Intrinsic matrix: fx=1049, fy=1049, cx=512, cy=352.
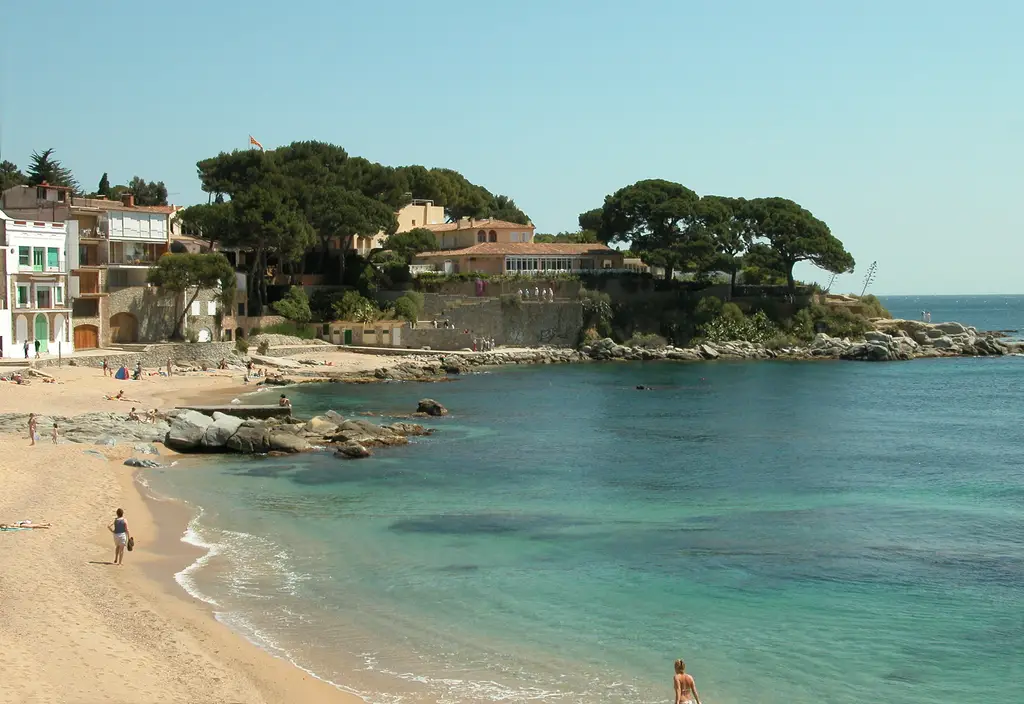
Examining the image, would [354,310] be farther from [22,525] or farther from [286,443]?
[22,525]

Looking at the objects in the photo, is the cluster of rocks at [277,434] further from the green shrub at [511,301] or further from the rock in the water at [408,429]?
the green shrub at [511,301]

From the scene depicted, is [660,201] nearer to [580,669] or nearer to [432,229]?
[432,229]

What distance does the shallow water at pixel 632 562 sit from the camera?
16156mm

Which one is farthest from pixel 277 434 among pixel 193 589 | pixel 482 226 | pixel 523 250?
pixel 482 226

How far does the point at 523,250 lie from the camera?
81062 millimetres

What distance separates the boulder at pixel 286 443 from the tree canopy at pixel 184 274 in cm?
2692

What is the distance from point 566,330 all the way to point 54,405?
4291 cm

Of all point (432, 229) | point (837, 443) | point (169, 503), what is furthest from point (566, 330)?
point (169, 503)

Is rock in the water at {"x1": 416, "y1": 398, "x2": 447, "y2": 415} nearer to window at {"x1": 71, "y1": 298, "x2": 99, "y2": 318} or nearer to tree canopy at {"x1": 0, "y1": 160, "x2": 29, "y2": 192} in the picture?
window at {"x1": 71, "y1": 298, "x2": 99, "y2": 318}

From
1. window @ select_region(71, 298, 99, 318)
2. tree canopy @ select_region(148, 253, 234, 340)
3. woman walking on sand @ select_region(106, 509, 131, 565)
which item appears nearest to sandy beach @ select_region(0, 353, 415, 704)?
woman walking on sand @ select_region(106, 509, 131, 565)

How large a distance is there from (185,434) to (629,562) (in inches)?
728

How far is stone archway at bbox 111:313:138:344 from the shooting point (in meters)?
60.2

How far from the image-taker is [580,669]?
1606 cm

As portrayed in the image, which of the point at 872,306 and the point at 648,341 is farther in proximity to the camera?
the point at 872,306
